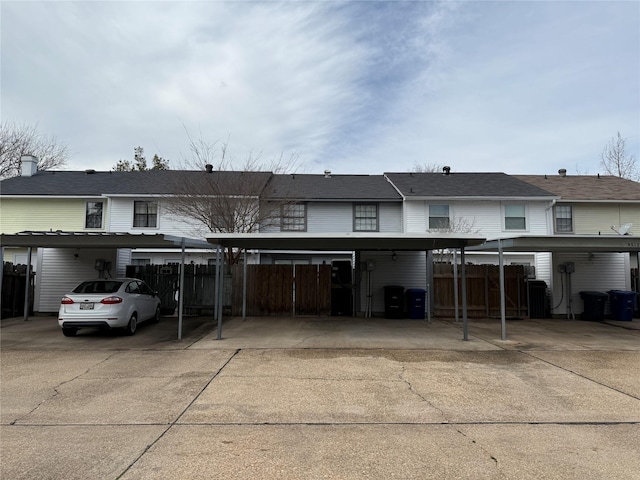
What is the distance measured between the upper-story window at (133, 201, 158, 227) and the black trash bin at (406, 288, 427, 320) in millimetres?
12045

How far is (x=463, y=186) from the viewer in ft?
64.3

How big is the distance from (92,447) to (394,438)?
9.89 feet

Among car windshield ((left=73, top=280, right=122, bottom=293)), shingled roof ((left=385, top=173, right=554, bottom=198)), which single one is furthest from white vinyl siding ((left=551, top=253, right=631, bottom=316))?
car windshield ((left=73, top=280, right=122, bottom=293))

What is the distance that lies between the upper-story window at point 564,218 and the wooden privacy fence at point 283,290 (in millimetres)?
12211

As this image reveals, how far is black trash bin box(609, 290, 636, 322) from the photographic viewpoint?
1362 centimetres

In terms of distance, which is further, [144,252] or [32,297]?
[144,252]

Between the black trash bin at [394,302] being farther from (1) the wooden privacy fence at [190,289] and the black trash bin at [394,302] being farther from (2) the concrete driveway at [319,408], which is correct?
(1) the wooden privacy fence at [190,289]

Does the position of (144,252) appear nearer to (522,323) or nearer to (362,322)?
(362,322)

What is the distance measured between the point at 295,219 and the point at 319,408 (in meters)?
14.3

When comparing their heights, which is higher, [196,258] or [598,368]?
[196,258]

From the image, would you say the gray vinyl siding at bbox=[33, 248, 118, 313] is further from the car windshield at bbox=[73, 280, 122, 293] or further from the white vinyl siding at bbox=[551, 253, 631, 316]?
the white vinyl siding at bbox=[551, 253, 631, 316]

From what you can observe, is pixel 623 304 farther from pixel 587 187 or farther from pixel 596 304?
pixel 587 187

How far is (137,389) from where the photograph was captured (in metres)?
6.05

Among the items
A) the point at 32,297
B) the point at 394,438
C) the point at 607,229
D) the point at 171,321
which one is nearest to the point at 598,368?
the point at 394,438
